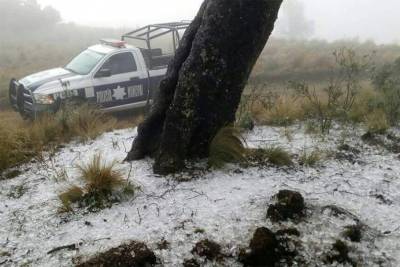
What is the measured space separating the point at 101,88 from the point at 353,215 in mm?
6520

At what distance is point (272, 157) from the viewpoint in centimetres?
491

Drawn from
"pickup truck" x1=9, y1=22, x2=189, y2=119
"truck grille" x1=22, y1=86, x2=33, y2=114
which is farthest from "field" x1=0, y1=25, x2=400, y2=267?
"truck grille" x1=22, y1=86, x2=33, y2=114

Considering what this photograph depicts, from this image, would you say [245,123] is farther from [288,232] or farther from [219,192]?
[288,232]

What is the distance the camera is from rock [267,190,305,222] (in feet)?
12.1

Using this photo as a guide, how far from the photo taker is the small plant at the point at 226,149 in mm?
4827

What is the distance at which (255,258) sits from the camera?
317 centimetres

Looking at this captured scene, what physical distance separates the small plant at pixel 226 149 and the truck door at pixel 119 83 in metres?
4.64

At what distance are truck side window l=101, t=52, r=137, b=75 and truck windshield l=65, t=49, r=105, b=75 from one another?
0.79ft

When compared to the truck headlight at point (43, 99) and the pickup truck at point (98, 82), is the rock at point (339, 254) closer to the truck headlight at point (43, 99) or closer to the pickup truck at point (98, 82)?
the pickup truck at point (98, 82)

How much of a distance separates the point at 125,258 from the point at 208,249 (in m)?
0.67

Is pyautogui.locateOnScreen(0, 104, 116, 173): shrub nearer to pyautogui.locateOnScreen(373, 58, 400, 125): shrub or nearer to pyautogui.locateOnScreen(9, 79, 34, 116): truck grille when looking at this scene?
pyautogui.locateOnScreen(9, 79, 34, 116): truck grille

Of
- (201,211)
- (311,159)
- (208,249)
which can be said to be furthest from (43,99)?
(208,249)

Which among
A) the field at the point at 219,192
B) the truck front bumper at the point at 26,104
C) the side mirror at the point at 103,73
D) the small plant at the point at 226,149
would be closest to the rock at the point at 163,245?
the field at the point at 219,192

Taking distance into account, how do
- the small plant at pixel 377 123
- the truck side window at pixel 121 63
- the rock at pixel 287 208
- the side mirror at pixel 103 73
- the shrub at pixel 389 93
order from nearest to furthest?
the rock at pixel 287 208, the small plant at pixel 377 123, the shrub at pixel 389 93, the side mirror at pixel 103 73, the truck side window at pixel 121 63
